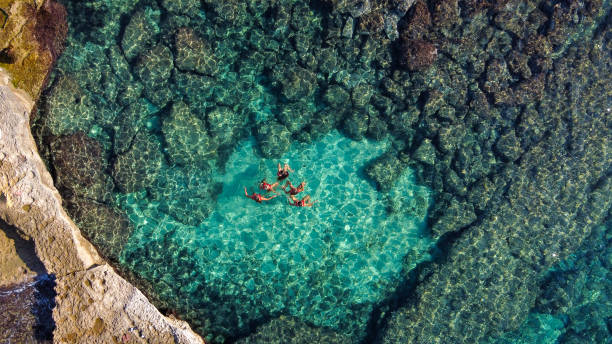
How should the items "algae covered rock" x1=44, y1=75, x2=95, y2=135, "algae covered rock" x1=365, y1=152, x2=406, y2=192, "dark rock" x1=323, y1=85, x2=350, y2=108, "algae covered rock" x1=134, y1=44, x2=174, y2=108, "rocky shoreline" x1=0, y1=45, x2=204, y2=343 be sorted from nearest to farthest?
"rocky shoreline" x1=0, y1=45, x2=204, y2=343
"algae covered rock" x1=44, y1=75, x2=95, y2=135
"algae covered rock" x1=134, y1=44, x2=174, y2=108
"algae covered rock" x1=365, y1=152, x2=406, y2=192
"dark rock" x1=323, y1=85, x2=350, y2=108

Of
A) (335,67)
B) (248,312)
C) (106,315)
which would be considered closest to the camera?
(106,315)

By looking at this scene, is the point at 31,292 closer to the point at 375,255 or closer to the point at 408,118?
the point at 375,255

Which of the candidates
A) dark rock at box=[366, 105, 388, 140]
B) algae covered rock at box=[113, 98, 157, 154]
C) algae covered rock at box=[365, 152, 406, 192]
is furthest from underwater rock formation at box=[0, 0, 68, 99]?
algae covered rock at box=[365, 152, 406, 192]

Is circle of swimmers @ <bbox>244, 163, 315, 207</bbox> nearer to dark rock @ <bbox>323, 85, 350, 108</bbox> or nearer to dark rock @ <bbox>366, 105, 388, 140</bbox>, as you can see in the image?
dark rock @ <bbox>323, 85, 350, 108</bbox>

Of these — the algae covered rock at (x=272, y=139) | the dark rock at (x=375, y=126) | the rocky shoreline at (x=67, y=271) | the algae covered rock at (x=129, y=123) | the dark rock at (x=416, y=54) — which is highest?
the dark rock at (x=416, y=54)

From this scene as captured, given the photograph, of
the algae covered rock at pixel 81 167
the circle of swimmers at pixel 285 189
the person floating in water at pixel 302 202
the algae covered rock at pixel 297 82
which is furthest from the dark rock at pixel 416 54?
the algae covered rock at pixel 81 167

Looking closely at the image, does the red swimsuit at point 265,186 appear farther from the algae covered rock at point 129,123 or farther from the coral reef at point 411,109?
the algae covered rock at point 129,123

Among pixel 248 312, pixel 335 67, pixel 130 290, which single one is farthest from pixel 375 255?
pixel 130 290
